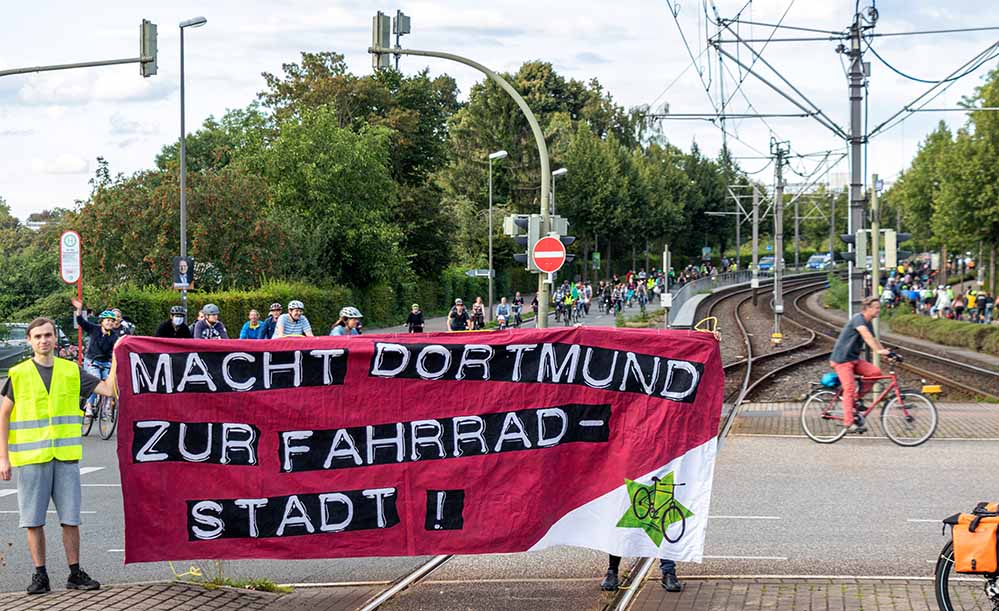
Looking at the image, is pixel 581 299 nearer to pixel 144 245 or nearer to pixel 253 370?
pixel 144 245

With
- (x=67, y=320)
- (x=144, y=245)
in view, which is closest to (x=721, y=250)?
(x=144, y=245)

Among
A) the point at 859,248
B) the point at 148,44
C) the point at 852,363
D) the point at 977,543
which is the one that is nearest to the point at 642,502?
the point at 977,543

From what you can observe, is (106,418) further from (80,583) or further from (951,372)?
(951,372)

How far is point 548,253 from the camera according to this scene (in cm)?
2256

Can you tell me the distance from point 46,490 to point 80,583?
0.59m

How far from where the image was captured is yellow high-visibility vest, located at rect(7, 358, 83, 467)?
753 centimetres

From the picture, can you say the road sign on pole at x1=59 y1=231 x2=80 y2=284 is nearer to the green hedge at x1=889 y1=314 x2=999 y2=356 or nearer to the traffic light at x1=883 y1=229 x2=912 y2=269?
the traffic light at x1=883 y1=229 x2=912 y2=269

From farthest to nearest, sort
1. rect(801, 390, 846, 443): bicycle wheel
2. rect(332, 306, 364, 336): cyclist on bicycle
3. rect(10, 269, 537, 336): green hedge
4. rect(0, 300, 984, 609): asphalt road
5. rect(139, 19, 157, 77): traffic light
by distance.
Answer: rect(10, 269, 537, 336): green hedge < rect(139, 19, 157, 77): traffic light < rect(332, 306, 364, 336): cyclist on bicycle < rect(801, 390, 846, 443): bicycle wheel < rect(0, 300, 984, 609): asphalt road

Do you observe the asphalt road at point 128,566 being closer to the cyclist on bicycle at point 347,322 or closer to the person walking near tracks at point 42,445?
the person walking near tracks at point 42,445

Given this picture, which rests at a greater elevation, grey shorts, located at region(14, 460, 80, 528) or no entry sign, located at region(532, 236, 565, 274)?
no entry sign, located at region(532, 236, 565, 274)

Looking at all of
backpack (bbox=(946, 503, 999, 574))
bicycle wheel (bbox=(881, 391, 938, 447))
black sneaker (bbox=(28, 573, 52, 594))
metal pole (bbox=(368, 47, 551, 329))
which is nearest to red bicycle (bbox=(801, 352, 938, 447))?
bicycle wheel (bbox=(881, 391, 938, 447))

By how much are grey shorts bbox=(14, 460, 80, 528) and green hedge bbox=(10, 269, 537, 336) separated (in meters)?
25.5

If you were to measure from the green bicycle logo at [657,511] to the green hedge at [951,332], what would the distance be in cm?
3095

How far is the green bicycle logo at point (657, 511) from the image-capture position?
7680 millimetres
